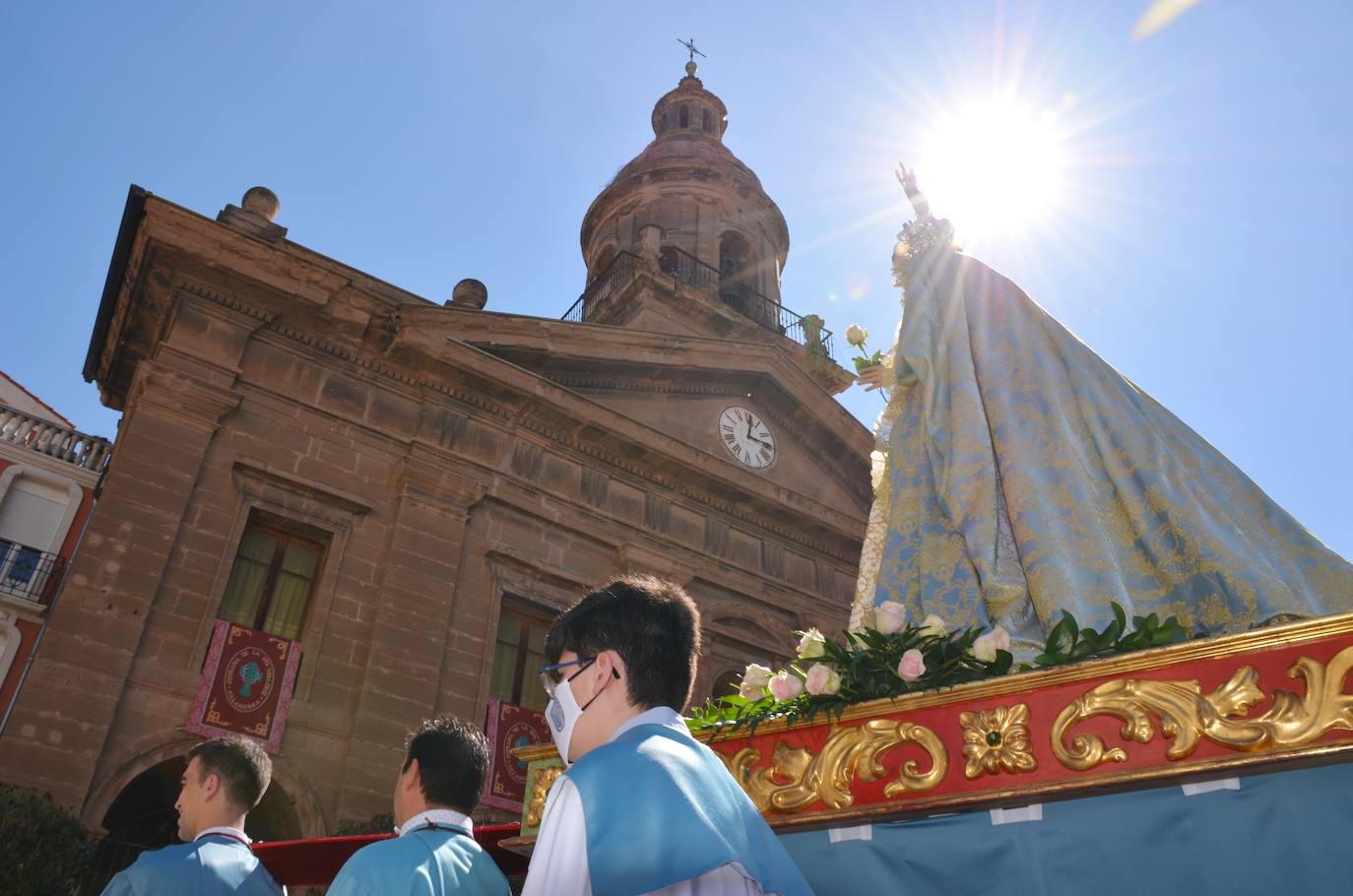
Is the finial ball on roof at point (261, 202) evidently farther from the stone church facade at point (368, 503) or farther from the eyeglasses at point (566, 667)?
the eyeglasses at point (566, 667)

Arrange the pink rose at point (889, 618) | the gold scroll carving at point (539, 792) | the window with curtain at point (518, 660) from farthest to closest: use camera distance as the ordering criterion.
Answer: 1. the window with curtain at point (518, 660)
2. the gold scroll carving at point (539, 792)
3. the pink rose at point (889, 618)

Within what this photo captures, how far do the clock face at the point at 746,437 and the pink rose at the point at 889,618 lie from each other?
12784 mm

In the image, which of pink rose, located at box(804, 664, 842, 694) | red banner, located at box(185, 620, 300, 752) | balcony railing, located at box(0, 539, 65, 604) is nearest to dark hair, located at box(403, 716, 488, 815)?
pink rose, located at box(804, 664, 842, 694)

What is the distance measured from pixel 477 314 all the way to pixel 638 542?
12.8 feet

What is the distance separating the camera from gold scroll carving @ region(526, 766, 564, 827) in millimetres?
3639

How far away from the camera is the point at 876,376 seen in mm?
4688

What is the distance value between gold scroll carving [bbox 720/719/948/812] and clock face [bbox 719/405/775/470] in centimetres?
1306

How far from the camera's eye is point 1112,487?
377cm

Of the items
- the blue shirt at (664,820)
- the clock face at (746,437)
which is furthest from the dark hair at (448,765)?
the clock face at (746,437)

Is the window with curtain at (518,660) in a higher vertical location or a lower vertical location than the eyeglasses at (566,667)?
higher

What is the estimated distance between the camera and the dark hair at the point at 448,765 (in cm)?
322

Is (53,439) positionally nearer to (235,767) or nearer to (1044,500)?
(235,767)

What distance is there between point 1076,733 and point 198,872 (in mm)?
2813

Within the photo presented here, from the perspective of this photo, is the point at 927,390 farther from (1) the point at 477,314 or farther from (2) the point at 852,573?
(2) the point at 852,573
